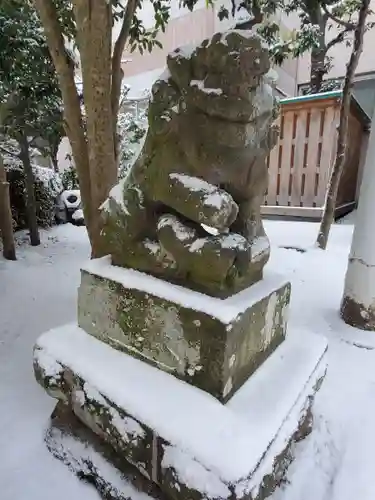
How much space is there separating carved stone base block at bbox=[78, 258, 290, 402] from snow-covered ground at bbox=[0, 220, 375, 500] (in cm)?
31

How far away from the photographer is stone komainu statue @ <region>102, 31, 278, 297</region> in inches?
27.6

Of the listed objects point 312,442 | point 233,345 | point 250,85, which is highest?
point 250,85

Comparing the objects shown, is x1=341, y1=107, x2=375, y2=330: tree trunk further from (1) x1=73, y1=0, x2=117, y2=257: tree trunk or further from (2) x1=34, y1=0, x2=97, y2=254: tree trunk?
(2) x1=34, y1=0, x2=97, y2=254: tree trunk

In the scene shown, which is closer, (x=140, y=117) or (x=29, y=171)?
(x=29, y=171)

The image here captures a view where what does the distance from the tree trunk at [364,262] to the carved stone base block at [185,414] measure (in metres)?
0.59

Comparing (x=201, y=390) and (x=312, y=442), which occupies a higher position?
(x=201, y=390)

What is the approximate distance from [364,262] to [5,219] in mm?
2183

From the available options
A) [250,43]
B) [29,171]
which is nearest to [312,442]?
[250,43]

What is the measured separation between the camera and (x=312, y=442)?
0.98m

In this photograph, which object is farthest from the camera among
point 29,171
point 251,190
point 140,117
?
point 140,117

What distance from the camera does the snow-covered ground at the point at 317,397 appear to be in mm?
849

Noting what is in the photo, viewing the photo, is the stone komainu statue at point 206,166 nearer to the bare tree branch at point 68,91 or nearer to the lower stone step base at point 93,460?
the lower stone step base at point 93,460

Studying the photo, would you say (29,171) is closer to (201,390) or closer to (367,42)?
(201,390)

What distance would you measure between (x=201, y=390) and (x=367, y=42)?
239 inches
